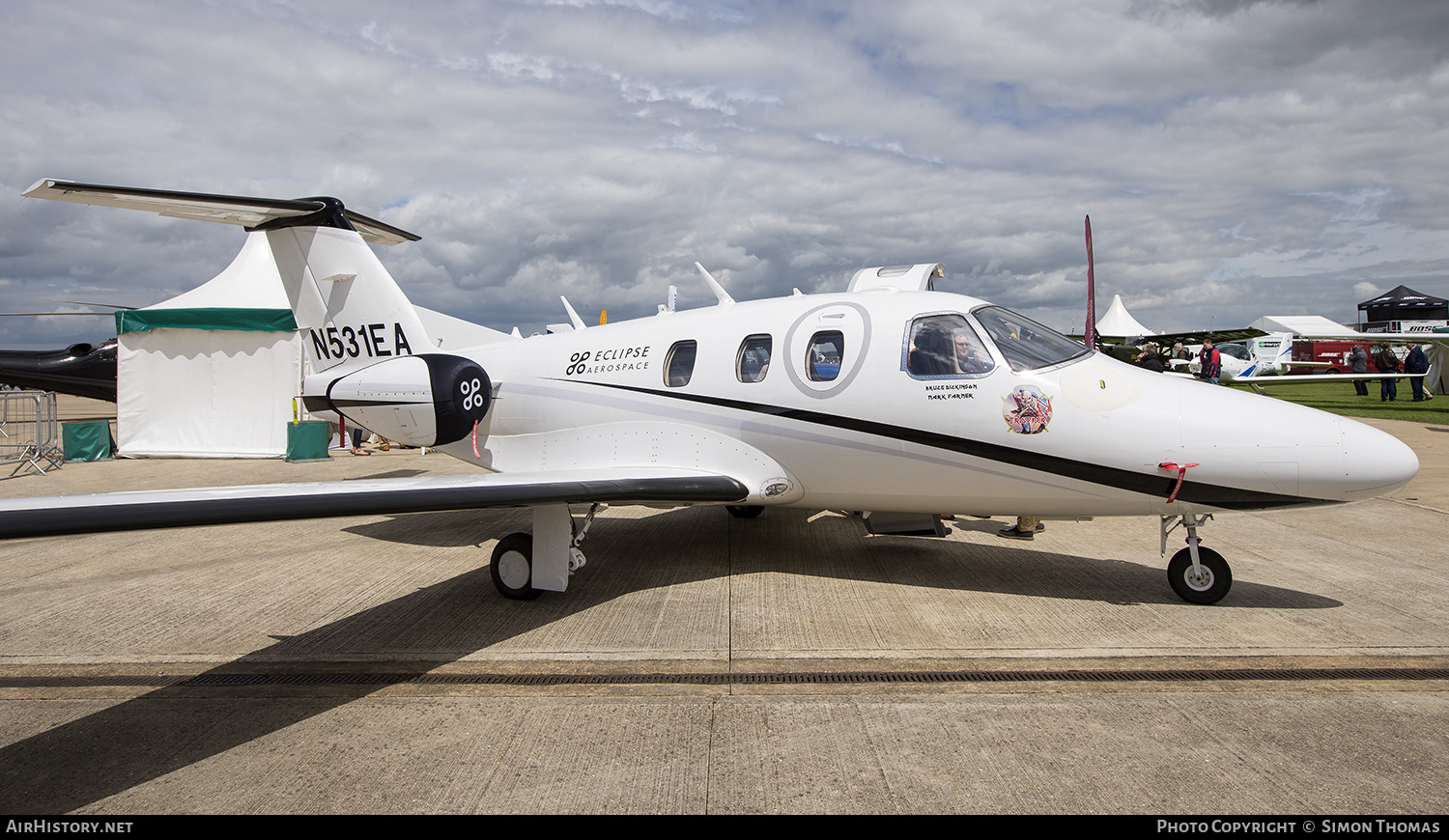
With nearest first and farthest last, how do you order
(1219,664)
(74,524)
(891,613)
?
(74,524)
(1219,664)
(891,613)

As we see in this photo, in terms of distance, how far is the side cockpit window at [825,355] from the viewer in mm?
6301

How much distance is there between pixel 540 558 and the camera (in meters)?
6.12

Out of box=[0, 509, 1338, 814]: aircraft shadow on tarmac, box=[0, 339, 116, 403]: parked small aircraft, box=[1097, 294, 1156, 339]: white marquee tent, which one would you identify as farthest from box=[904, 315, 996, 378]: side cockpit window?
box=[1097, 294, 1156, 339]: white marquee tent

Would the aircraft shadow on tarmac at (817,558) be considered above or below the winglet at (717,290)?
below

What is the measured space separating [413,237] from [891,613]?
796 cm

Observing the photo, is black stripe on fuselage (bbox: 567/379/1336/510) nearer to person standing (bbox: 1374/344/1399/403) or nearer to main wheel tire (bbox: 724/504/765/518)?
main wheel tire (bbox: 724/504/765/518)

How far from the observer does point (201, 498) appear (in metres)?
4.05

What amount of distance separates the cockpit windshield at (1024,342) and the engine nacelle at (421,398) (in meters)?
4.89

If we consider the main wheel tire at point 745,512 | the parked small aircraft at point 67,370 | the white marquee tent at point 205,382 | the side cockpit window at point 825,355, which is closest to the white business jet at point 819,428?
the side cockpit window at point 825,355

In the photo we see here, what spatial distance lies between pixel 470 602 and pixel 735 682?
2747 mm

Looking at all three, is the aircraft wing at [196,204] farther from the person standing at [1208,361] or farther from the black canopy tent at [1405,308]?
the black canopy tent at [1405,308]

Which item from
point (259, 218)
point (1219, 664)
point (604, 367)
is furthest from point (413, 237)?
point (1219, 664)

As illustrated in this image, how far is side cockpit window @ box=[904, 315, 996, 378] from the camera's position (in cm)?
588

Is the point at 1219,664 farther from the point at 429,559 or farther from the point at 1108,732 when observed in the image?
the point at 429,559
